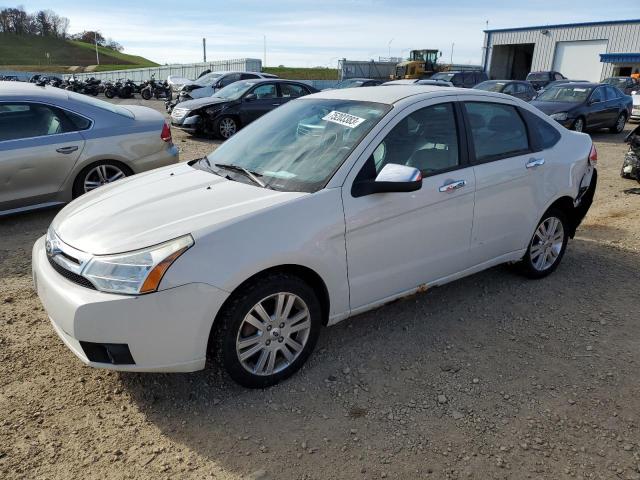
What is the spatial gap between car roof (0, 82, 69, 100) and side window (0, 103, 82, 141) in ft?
0.42

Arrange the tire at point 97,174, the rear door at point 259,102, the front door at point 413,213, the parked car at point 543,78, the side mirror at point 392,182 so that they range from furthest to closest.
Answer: the parked car at point 543,78, the rear door at point 259,102, the tire at point 97,174, the front door at point 413,213, the side mirror at point 392,182

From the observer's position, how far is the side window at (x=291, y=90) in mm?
13609

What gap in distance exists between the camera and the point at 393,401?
2.94 meters

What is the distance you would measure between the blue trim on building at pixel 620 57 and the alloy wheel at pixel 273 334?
3825 centimetres

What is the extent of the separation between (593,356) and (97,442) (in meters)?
3.10

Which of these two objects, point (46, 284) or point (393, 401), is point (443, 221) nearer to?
point (393, 401)

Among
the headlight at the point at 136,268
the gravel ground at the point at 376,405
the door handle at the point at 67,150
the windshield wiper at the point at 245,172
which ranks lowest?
the gravel ground at the point at 376,405

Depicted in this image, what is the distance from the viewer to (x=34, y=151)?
219 inches

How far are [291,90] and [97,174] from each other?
28.1ft

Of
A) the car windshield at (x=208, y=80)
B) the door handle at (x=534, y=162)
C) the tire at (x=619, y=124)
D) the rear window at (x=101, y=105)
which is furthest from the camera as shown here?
the car windshield at (x=208, y=80)

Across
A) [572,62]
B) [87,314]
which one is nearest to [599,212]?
[87,314]

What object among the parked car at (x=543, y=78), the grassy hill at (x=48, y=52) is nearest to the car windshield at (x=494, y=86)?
the parked car at (x=543, y=78)

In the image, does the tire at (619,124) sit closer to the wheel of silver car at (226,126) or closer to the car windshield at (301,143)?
the wheel of silver car at (226,126)

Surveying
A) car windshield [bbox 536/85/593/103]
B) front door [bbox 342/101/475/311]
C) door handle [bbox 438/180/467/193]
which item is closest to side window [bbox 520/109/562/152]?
front door [bbox 342/101/475/311]
